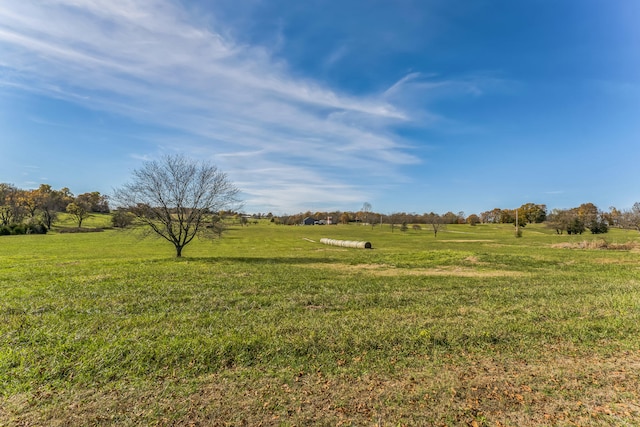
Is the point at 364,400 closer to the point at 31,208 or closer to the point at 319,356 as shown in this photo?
the point at 319,356

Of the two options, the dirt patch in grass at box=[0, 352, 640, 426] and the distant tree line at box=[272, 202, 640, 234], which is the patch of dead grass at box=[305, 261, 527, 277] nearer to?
the dirt patch in grass at box=[0, 352, 640, 426]

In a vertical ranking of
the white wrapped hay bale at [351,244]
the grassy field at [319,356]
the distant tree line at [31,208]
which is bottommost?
the white wrapped hay bale at [351,244]

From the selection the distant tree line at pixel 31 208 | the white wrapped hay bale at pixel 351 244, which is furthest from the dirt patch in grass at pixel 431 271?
the distant tree line at pixel 31 208

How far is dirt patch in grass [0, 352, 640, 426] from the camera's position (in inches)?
154

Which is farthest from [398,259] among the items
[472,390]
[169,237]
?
[472,390]

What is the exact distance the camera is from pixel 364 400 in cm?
433

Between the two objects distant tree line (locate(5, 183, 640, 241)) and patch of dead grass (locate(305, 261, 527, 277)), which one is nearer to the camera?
patch of dead grass (locate(305, 261, 527, 277))

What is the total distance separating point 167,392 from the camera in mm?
4535

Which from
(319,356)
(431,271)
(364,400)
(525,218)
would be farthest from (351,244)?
(525,218)

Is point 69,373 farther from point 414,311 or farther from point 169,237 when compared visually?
point 169,237

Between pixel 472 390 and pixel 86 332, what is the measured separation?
24.2 ft

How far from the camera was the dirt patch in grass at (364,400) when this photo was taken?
12.8 feet

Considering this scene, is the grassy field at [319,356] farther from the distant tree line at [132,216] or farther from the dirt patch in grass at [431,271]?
the distant tree line at [132,216]

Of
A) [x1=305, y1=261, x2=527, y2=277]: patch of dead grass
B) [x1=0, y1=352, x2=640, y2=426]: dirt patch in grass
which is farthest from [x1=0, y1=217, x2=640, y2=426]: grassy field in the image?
[x1=305, y1=261, x2=527, y2=277]: patch of dead grass
